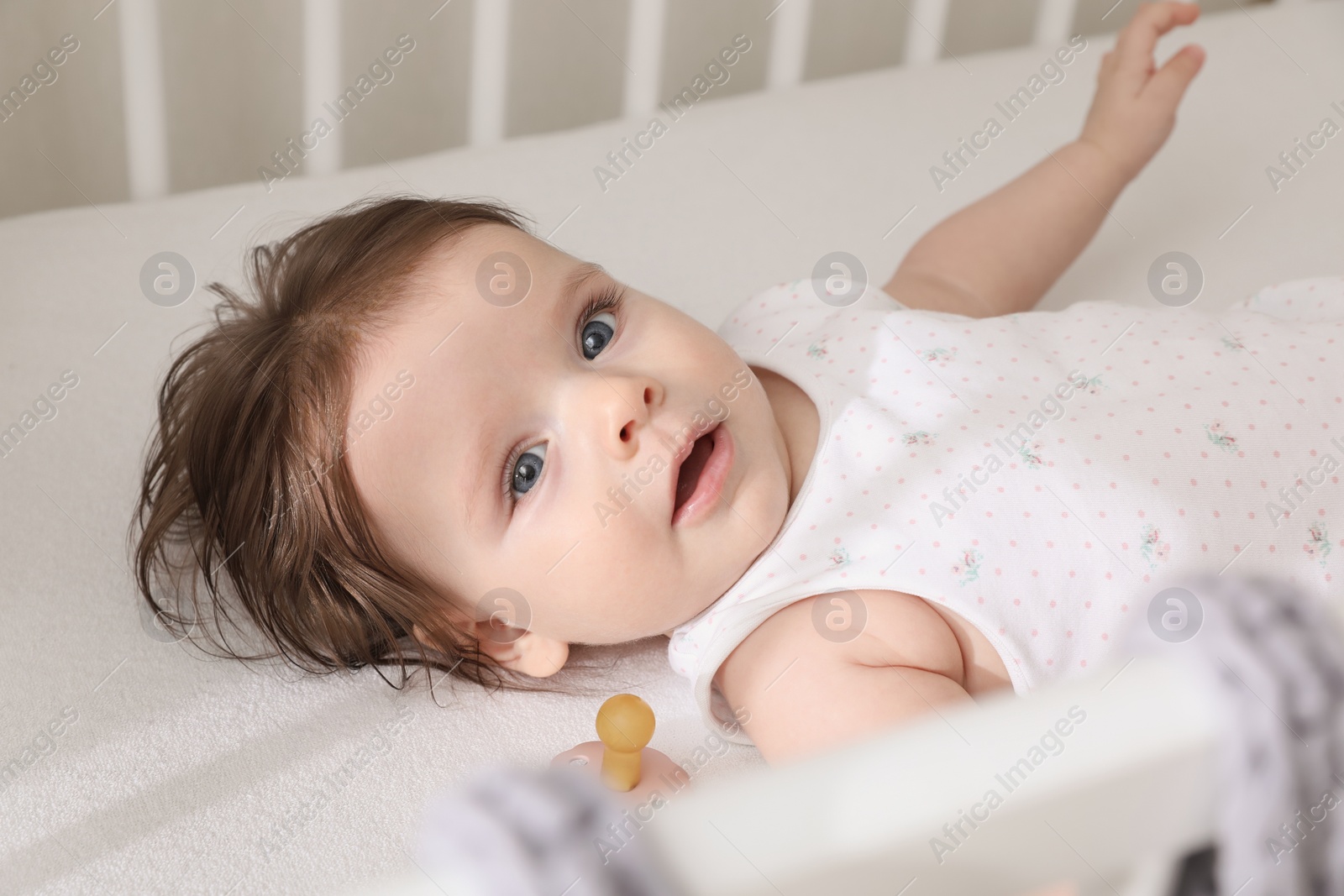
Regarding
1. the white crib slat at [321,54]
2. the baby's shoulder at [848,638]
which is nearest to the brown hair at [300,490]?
the baby's shoulder at [848,638]

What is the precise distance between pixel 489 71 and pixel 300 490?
0.61m

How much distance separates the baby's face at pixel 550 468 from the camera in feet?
2.12

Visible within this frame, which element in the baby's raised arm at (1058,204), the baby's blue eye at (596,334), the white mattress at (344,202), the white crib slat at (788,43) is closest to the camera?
the white mattress at (344,202)

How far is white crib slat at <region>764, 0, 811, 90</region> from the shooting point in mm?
1229

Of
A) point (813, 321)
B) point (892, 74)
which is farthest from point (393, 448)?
point (892, 74)

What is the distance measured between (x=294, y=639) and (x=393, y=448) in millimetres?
141

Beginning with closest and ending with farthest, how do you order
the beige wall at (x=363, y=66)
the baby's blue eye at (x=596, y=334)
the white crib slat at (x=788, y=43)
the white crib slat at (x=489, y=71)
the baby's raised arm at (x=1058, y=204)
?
the baby's blue eye at (x=596, y=334)
the baby's raised arm at (x=1058, y=204)
the white crib slat at (x=489, y=71)
the white crib slat at (x=788, y=43)
the beige wall at (x=363, y=66)

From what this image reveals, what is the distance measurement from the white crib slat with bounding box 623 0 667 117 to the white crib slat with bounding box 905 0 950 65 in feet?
0.94

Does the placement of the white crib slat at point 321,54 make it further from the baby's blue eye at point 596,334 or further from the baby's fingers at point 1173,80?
the baby's fingers at point 1173,80

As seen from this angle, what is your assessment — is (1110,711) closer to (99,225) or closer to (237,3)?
(99,225)

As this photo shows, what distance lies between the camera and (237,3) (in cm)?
137

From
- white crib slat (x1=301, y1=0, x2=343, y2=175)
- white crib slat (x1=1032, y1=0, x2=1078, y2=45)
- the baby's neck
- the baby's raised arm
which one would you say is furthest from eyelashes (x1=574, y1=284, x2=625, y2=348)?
white crib slat (x1=1032, y1=0, x2=1078, y2=45)

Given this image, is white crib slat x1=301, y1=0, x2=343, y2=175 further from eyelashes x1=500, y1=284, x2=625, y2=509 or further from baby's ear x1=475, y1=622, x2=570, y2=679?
baby's ear x1=475, y1=622, x2=570, y2=679

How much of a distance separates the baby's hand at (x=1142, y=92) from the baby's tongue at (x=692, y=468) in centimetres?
53
